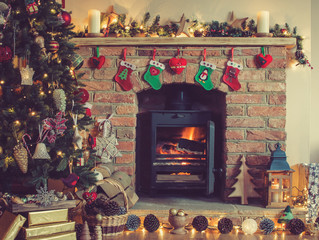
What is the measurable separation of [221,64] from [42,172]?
1486 mm

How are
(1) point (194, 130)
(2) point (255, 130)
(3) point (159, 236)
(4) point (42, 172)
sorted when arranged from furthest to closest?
1. (1) point (194, 130)
2. (2) point (255, 130)
3. (3) point (159, 236)
4. (4) point (42, 172)

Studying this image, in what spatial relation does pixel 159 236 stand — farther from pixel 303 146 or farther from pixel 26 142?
pixel 303 146

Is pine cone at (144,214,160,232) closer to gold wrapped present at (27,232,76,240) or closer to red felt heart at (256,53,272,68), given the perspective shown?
gold wrapped present at (27,232,76,240)

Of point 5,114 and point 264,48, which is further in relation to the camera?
point 264,48

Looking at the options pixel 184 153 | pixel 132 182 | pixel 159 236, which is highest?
pixel 184 153

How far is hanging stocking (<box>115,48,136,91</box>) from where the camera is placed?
3061 millimetres

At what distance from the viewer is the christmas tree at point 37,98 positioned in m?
2.36

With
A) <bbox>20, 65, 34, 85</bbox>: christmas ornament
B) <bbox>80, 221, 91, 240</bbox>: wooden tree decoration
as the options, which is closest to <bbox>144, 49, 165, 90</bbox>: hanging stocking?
<bbox>20, 65, 34, 85</bbox>: christmas ornament

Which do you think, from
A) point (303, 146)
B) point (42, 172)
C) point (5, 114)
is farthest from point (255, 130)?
point (5, 114)

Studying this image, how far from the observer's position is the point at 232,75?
304 centimetres

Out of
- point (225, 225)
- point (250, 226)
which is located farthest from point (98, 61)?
point (250, 226)

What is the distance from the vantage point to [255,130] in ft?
9.97

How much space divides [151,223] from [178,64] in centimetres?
113

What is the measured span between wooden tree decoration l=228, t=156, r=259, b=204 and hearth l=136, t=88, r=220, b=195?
250 mm
